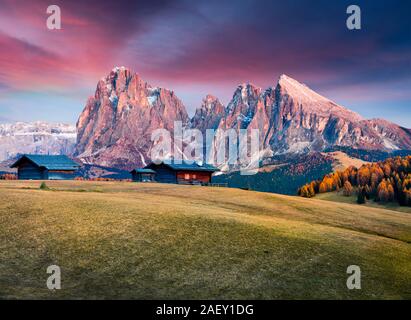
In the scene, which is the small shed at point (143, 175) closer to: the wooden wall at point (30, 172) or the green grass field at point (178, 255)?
the wooden wall at point (30, 172)

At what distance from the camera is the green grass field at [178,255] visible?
18.8 m

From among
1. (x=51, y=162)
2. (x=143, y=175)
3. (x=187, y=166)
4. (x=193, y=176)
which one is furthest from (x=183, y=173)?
(x=51, y=162)

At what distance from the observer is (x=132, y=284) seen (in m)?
19.1

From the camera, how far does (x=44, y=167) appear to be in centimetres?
9462

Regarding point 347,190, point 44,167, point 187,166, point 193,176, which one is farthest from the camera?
point 347,190

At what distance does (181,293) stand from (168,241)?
24.7 ft

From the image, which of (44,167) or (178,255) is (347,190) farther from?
(178,255)

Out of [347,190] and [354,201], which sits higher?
[347,190]

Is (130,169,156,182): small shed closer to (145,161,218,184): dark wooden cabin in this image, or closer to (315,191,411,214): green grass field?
(145,161,218,184): dark wooden cabin

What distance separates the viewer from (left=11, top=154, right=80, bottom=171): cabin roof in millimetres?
95812

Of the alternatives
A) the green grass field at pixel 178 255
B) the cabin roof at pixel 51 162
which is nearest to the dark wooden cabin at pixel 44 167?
the cabin roof at pixel 51 162

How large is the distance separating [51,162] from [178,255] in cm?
8449

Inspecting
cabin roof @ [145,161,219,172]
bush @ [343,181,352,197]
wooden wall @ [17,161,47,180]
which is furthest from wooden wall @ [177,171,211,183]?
bush @ [343,181,352,197]

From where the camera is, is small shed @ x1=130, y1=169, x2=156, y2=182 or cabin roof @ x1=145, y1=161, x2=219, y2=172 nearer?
cabin roof @ x1=145, y1=161, x2=219, y2=172
